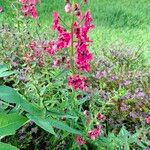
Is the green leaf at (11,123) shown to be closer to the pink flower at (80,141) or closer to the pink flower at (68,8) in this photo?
the pink flower at (68,8)

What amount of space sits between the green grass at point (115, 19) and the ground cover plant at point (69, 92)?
130 centimetres

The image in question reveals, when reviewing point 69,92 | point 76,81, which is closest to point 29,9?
point 69,92

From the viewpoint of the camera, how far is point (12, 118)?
75 centimetres

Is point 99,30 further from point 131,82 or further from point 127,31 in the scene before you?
point 131,82

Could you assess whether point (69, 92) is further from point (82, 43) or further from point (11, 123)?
point (11, 123)

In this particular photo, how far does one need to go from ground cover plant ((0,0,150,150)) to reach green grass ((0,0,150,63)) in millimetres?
1300

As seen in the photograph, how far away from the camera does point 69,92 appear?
105 inches

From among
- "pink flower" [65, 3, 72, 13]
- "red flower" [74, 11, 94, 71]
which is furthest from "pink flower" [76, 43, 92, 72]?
"pink flower" [65, 3, 72, 13]

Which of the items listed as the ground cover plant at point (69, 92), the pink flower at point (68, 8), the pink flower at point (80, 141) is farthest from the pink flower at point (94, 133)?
the pink flower at point (68, 8)

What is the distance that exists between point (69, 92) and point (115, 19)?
468 centimetres

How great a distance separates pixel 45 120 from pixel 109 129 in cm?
224

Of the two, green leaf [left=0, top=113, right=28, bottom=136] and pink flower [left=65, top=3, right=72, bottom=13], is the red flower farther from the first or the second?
green leaf [left=0, top=113, right=28, bottom=136]

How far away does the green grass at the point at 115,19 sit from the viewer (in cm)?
632

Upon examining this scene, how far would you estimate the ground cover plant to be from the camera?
3.21 ft
